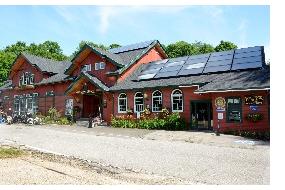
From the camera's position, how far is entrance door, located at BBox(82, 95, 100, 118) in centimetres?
3039

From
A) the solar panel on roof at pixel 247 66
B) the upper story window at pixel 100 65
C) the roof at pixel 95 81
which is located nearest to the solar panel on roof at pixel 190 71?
the solar panel on roof at pixel 247 66

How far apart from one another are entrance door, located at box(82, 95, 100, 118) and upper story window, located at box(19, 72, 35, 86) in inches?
363

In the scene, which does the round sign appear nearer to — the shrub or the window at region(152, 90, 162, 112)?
the shrub

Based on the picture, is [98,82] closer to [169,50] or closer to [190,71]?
[190,71]

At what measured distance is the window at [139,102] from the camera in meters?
25.0

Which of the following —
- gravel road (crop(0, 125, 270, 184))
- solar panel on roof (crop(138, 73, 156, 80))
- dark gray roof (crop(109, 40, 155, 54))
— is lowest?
gravel road (crop(0, 125, 270, 184))

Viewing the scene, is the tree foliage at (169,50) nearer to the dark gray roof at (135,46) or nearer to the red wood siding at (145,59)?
the dark gray roof at (135,46)

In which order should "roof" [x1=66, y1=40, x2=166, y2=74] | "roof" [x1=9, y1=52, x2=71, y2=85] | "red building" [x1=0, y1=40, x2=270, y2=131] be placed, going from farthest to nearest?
"roof" [x1=9, y1=52, x2=71, y2=85], "roof" [x1=66, y1=40, x2=166, y2=74], "red building" [x1=0, y1=40, x2=270, y2=131]

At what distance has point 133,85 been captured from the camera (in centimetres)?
2577

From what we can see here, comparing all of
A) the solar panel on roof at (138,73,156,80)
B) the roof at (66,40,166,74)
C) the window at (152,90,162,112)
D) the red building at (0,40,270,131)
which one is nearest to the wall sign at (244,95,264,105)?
the red building at (0,40,270,131)

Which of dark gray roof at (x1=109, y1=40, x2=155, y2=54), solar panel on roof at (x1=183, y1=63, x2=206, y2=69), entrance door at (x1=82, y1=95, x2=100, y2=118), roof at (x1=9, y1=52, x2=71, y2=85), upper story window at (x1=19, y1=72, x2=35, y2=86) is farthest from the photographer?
upper story window at (x1=19, y1=72, x2=35, y2=86)

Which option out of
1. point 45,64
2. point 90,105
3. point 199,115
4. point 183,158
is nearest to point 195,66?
point 199,115

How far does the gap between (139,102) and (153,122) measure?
2884mm
